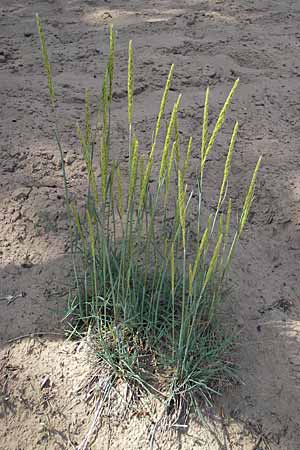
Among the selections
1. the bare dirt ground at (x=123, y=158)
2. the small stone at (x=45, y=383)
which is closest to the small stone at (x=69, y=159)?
the bare dirt ground at (x=123, y=158)

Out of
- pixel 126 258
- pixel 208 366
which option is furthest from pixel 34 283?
pixel 208 366

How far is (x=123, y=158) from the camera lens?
89.4 inches

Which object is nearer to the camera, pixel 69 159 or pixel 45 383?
pixel 45 383

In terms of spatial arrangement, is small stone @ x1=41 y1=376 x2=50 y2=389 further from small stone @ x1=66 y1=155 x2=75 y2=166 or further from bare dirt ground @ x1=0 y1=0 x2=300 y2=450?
small stone @ x1=66 y1=155 x2=75 y2=166

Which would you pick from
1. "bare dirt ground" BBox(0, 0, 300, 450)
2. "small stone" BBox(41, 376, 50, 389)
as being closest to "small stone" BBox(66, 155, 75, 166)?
"bare dirt ground" BBox(0, 0, 300, 450)

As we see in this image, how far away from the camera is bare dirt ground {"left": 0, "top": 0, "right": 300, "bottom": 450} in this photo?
1.56m

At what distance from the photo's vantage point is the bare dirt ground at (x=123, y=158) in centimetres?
156

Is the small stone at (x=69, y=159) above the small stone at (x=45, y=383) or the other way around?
above

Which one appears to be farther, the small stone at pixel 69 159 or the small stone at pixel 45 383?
the small stone at pixel 69 159

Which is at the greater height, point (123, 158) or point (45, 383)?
point (123, 158)

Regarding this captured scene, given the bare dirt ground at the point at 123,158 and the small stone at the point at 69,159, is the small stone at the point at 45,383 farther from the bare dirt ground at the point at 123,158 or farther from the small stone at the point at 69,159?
the small stone at the point at 69,159

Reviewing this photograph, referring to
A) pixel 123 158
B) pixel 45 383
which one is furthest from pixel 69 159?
pixel 45 383

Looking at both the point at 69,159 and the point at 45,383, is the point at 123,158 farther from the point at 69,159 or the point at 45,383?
the point at 45,383

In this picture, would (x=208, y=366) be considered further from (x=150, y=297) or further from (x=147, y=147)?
(x=147, y=147)
